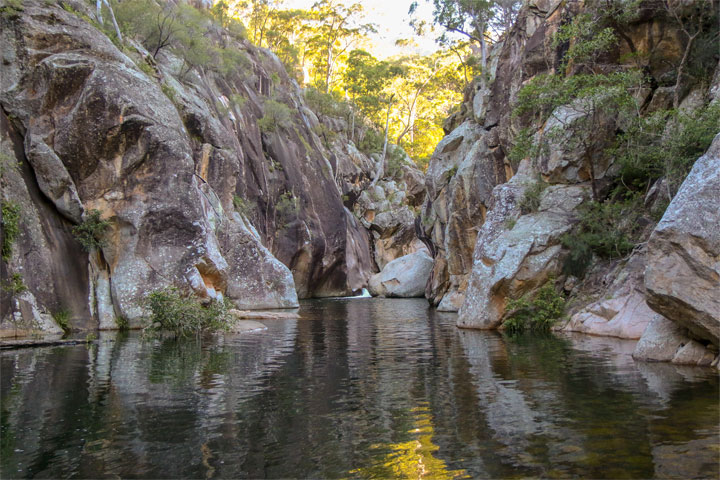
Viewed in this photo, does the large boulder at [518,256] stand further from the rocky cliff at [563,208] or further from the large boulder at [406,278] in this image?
the large boulder at [406,278]

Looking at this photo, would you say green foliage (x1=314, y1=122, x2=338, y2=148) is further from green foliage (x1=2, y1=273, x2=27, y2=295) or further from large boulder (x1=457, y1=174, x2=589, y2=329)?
green foliage (x1=2, y1=273, x2=27, y2=295)

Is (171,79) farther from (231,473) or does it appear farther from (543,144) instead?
(231,473)

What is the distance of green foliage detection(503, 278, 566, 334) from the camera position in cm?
1997

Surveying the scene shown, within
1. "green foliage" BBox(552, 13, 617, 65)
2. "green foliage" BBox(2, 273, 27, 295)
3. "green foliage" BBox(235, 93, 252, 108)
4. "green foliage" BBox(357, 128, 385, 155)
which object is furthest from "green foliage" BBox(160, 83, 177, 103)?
"green foliage" BBox(357, 128, 385, 155)

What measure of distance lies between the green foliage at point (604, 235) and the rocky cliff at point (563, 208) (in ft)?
0.88

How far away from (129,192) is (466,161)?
747 inches

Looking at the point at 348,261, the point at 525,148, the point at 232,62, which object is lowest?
the point at 348,261

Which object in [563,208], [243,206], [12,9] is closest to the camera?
[12,9]

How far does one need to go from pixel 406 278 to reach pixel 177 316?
2898cm

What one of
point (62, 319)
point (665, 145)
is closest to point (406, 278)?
point (665, 145)

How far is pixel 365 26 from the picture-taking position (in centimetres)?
6531

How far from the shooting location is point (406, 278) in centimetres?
4569

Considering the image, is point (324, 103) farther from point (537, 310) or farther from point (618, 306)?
point (618, 306)

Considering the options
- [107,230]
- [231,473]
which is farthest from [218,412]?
[107,230]
